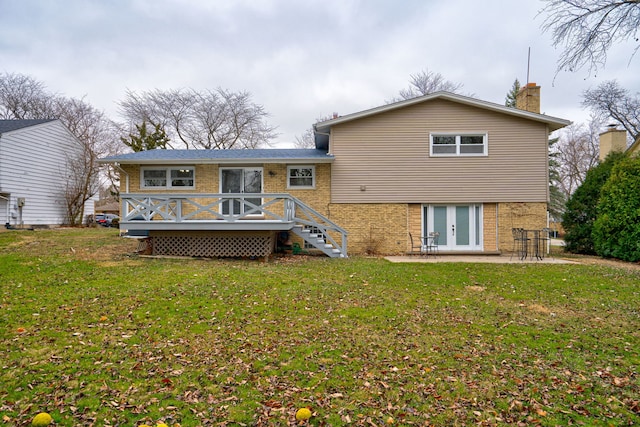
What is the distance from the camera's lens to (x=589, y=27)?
812 cm

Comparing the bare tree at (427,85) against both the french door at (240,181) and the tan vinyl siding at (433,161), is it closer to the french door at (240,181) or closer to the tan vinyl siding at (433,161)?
the tan vinyl siding at (433,161)

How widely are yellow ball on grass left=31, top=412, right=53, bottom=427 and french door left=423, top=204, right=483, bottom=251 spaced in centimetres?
1213

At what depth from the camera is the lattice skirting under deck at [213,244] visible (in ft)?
35.1

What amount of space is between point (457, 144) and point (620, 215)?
576 centimetres

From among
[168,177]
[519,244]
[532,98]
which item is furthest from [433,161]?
[168,177]

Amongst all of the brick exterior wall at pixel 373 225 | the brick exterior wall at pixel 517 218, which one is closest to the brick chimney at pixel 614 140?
the brick exterior wall at pixel 517 218

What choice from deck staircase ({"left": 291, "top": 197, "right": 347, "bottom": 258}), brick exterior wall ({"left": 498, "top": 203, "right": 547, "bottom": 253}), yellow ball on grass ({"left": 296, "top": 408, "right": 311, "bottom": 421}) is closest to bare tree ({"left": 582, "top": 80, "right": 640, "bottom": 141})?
brick exterior wall ({"left": 498, "top": 203, "right": 547, "bottom": 253})

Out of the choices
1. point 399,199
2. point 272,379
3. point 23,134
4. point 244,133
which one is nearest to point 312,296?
point 272,379

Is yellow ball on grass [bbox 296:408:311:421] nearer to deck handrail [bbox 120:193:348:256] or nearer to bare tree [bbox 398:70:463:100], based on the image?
deck handrail [bbox 120:193:348:256]

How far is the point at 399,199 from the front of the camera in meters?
13.1

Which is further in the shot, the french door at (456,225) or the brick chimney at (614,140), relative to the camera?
the brick chimney at (614,140)

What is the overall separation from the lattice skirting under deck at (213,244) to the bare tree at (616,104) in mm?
32232

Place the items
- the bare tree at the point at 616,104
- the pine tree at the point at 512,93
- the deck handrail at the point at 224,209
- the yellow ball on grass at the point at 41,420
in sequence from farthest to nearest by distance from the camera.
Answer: the pine tree at the point at 512,93 < the bare tree at the point at 616,104 < the deck handrail at the point at 224,209 < the yellow ball on grass at the point at 41,420

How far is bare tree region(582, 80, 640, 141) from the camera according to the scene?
94.1 feet
